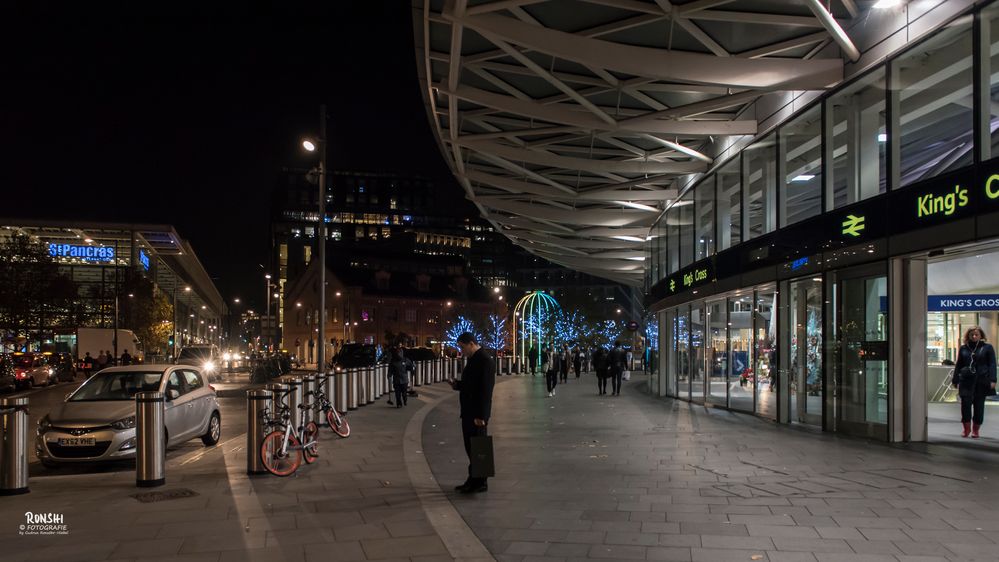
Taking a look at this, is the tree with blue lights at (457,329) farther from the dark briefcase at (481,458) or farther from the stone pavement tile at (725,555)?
the stone pavement tile at (725,555)

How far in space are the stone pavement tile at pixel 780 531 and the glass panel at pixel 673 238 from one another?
19595mm

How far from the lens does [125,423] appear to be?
1127 centimetres

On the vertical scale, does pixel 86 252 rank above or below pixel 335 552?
above

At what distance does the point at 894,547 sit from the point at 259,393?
7.38 metres

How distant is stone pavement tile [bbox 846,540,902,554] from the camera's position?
6.28m

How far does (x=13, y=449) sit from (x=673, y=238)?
2222cm

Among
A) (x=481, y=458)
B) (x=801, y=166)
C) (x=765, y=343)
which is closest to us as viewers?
(x=481, y=458)

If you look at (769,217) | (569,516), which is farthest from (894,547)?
(769,217)

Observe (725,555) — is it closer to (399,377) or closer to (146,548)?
(146,548)

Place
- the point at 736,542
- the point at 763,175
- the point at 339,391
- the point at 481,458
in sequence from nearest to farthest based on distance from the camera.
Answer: the point at 736,542 → the point at 481,458 → the point at 763,175 → the point at 339,391

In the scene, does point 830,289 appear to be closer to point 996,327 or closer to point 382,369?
point 996,327

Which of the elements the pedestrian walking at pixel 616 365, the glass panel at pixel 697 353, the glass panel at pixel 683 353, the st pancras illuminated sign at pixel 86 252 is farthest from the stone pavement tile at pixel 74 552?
the st pancras illuminated sign at pixel 86 252

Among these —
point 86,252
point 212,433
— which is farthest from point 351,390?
point 86,252

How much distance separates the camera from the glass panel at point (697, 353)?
75.7ft
